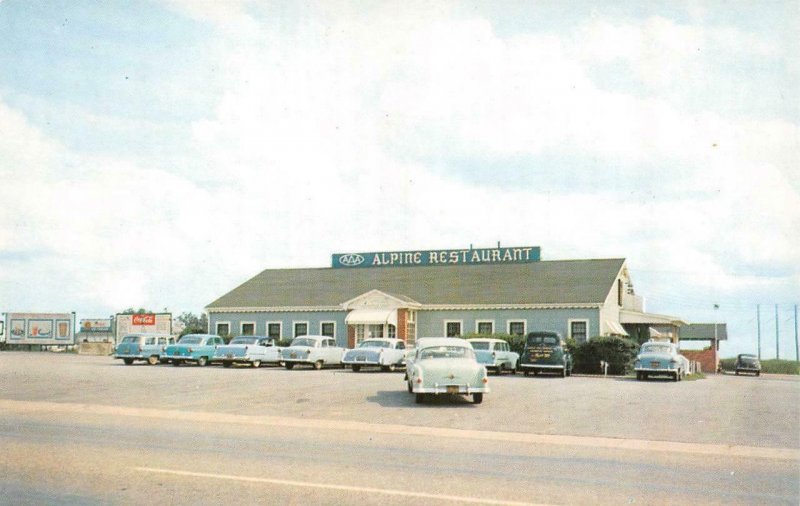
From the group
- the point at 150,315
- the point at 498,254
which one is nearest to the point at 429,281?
the point at 498,254

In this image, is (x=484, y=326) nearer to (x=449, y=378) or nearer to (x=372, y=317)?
(x=372, y=317)

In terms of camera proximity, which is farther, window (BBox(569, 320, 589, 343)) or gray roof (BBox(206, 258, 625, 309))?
gray roof (BBox(206, 258, 625, 309))

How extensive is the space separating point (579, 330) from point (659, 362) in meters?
10.6

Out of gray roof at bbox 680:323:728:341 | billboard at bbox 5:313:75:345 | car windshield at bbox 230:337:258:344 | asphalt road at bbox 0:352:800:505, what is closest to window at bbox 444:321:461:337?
car windshield at bbox 230:337:258:344

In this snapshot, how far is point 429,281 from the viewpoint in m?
47.5

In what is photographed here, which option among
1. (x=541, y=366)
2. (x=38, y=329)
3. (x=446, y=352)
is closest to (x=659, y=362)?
(x=541, y=366)

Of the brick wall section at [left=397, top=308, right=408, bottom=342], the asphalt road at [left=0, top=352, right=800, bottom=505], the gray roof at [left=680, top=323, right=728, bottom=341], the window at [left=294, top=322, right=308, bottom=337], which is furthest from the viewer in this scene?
the gray roof at [left=680, top=323, right=728, bottom=341]

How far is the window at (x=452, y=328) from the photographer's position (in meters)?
43.4

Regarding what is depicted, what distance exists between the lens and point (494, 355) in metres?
32.2

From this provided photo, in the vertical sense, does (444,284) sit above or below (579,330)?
above

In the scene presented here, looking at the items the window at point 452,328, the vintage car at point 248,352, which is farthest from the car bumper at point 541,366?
the vintage car at point 248,352

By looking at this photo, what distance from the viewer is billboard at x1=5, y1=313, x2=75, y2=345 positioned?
6475 centimetres

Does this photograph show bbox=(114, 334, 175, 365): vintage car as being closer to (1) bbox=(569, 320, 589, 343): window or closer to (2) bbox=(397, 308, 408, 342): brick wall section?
(2) bbox=(397, 308, 408, 342): brick wall section

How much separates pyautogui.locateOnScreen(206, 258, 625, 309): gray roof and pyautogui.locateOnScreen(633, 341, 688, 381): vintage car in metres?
8.95
